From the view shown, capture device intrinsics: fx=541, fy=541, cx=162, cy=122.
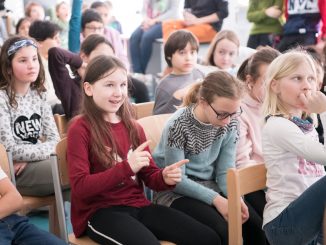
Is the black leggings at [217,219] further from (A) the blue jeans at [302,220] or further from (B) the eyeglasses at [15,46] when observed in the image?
(B) the eyeglasses at [15,46]

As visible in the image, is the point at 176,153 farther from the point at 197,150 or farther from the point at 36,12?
the point at 36,12

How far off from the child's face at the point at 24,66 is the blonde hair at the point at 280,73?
1.12 meters

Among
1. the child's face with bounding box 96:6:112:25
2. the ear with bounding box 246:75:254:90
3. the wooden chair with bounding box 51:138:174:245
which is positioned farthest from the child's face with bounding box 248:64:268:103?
the child's face with bounding box 96:6:112:25

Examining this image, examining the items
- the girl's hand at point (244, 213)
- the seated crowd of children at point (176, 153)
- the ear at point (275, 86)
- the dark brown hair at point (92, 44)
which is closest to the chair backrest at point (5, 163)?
the seated crowd of children at point (176, 153)

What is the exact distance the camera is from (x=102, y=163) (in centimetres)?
195

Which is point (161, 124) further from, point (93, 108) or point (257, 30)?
point (257, 30)

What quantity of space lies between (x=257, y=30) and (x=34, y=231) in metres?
3.18

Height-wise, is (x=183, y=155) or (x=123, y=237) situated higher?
(x=183, y=155)

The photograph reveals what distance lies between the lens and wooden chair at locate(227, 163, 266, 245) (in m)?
1.77

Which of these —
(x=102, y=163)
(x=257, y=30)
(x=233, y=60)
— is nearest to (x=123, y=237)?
(x=102, y=163)

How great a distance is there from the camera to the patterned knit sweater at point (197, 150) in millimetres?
2074

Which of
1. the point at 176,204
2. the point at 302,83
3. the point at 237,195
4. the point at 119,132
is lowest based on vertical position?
the point at 176,204

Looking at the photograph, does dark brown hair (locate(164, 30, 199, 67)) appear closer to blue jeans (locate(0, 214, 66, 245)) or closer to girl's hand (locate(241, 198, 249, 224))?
girl's hand (locate(241, 198, 249, 224))

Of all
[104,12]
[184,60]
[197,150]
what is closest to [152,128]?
[197,150]
